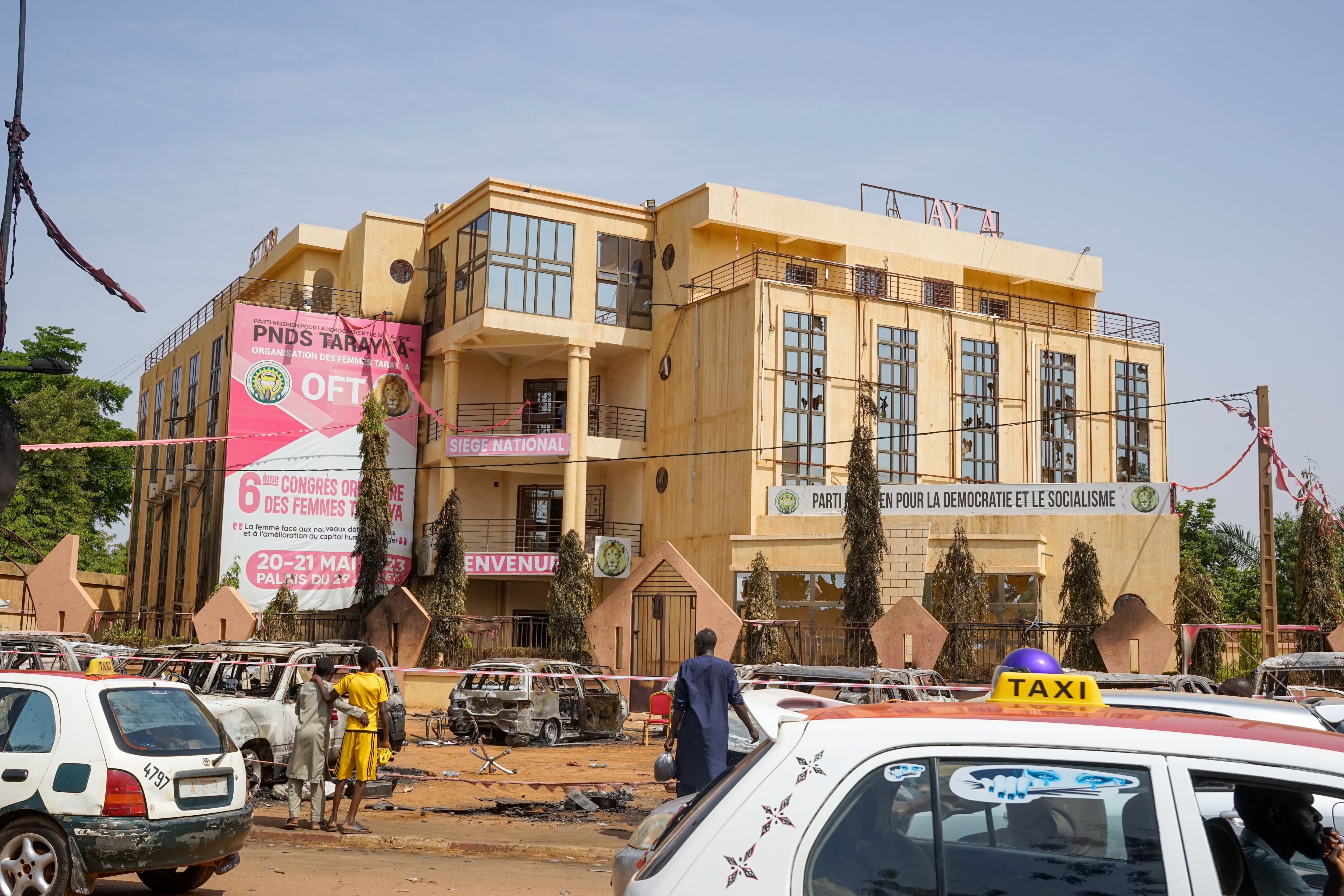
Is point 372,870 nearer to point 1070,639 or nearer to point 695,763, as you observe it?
point 695,763

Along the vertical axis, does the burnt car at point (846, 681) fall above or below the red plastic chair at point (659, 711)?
above

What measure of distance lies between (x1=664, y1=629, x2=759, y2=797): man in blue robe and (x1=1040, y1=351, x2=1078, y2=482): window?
32.1 metres

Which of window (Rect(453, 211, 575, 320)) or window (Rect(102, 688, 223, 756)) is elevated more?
window (Rect(453, 211, 575, 320))

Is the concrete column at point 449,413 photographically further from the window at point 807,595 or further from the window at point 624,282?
the window at point 807,595

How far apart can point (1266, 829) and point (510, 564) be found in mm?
34872

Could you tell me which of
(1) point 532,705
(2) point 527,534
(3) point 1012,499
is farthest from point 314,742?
(2) point 527,534

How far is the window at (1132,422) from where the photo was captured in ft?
133

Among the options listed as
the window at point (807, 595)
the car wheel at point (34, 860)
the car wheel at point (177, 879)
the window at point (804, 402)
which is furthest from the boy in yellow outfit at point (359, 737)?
the window at point (804, 402)

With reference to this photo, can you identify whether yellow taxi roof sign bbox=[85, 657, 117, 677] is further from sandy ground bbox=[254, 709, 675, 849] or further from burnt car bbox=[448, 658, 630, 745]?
burnt car bbox=[448, 658, 630, 745]

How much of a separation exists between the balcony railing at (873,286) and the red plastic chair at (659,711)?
1671 centimetres

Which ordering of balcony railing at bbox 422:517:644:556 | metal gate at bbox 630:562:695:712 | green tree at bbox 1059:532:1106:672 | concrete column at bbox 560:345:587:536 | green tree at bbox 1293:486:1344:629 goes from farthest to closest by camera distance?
balcony railing at bbox 422:517:644:556 → concrete column at bbox 560:345:587:536 → green tree at bbox 1059:532:1106:672 → green tree at bbox 1293:486:1344:629 → metal gate at bbox 630:562:695:712

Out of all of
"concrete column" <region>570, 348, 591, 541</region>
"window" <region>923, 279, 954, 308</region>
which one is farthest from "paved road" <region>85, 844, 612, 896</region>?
"window" <region>923, 279, 954, 308</region>

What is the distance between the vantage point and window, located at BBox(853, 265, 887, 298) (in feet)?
129

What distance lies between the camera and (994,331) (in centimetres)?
3888
